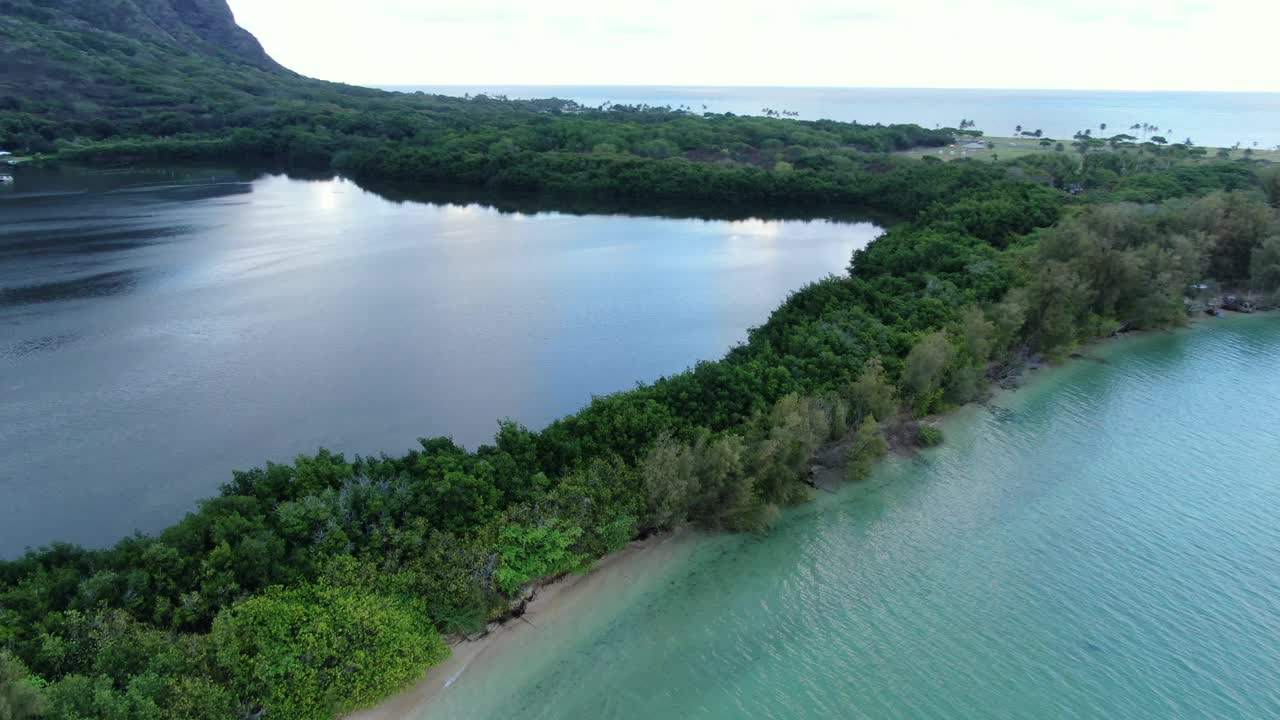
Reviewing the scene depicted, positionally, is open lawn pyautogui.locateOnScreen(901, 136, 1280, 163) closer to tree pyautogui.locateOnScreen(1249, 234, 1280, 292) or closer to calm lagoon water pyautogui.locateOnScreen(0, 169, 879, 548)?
calm lagoon water pyautogui.locateOnScreen(0, 169, 879, 548)

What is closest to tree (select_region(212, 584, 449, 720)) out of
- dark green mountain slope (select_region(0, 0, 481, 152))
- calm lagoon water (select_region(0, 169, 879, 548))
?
calm lagoon water (select_region(0, 169, 879, 548))

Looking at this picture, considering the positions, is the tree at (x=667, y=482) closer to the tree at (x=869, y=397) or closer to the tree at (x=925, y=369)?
the tree at (x=869, y=397)

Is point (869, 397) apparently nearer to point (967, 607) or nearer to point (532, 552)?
point (967, 607)

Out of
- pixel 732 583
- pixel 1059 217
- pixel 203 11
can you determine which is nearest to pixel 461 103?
pixel 203 11

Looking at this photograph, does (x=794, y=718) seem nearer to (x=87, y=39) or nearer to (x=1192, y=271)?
(x=1192, y=271)

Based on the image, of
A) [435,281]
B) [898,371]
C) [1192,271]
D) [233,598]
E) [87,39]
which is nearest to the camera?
[233,598]

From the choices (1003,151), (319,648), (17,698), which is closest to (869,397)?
(319,648)
